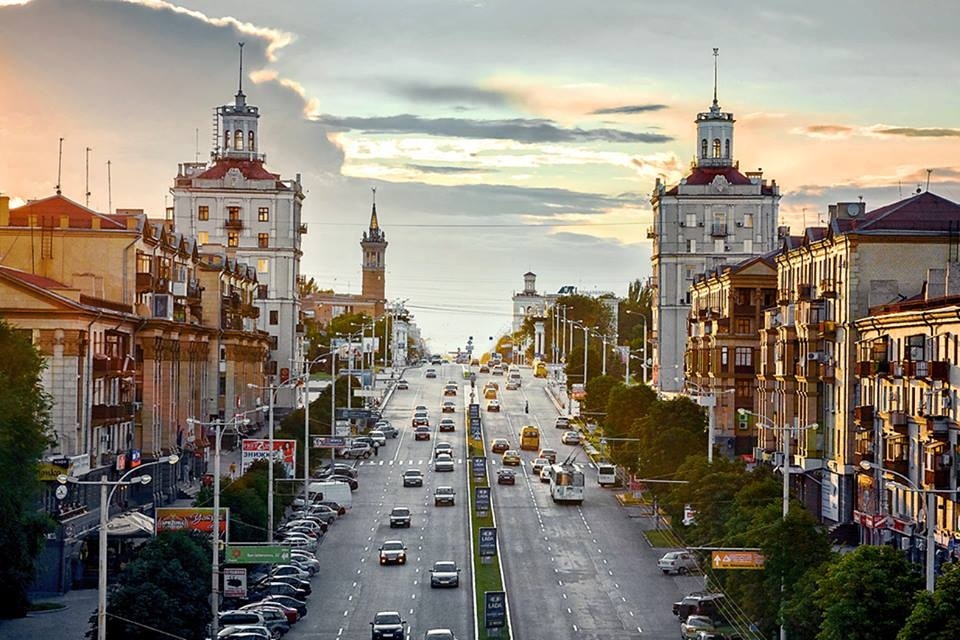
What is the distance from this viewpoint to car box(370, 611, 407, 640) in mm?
75062

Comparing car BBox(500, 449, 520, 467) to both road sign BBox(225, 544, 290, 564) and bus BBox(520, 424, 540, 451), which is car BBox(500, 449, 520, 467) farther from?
road sign BBox(225, 544, 290, 564)

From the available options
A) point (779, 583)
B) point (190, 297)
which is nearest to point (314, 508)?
point (190, 297)

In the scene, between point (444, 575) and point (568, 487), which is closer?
point (444, 575)

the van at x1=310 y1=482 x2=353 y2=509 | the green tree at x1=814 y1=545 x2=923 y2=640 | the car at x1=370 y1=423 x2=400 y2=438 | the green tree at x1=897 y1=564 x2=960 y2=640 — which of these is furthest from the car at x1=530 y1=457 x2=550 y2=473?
the green tree at x1=897 y1=564 x2=960 y2=640

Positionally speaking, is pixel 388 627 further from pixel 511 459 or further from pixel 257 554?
pixel 511 459

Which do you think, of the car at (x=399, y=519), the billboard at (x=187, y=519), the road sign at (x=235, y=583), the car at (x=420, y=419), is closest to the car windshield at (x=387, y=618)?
the road sign at (x=235, y=583)

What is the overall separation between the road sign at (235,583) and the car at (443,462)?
63629mm

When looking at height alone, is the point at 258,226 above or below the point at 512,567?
above

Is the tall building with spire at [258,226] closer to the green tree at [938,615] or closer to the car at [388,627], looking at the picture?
the car at [388,627]

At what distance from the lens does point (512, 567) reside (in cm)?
9706

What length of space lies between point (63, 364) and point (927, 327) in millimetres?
44086

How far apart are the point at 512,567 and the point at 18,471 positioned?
30514 mm

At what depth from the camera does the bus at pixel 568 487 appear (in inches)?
4887

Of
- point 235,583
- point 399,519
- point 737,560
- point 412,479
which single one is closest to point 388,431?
point 412,479
